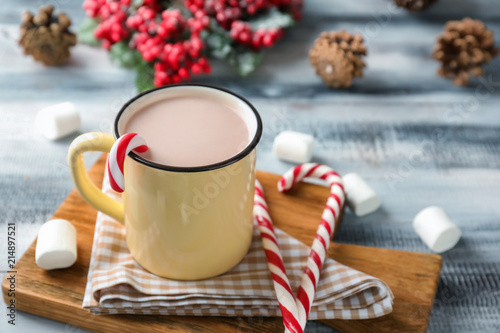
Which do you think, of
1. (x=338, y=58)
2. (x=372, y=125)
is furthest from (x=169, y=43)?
(x=372, y=125)

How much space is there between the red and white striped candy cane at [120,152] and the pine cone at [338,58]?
0.79 metres

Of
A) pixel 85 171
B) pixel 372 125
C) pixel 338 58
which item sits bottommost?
pixel 372 125

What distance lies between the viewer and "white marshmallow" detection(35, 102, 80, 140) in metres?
1.30

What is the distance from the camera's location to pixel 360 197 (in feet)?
3.82

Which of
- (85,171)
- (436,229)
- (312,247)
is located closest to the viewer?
(85,171)

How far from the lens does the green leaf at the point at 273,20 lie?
62.3 inches

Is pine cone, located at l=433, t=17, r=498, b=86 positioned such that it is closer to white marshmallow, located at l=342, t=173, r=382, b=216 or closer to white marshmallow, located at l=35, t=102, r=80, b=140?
white marshmallow, located at l=342, t=173, r=382, b=216

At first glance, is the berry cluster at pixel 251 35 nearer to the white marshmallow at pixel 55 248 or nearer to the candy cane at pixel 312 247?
the candy cane at pixel 312 247

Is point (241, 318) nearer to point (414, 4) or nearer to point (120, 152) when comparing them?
point (120, 152)

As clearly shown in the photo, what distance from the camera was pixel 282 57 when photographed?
1.62 m

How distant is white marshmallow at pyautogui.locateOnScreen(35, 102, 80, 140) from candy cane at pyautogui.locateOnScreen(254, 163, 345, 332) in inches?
18.4

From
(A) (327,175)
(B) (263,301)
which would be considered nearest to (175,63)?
(A) (327,175)

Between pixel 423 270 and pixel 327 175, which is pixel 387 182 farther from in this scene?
pixel 423 270

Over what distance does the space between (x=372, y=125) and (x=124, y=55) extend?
64 cm
